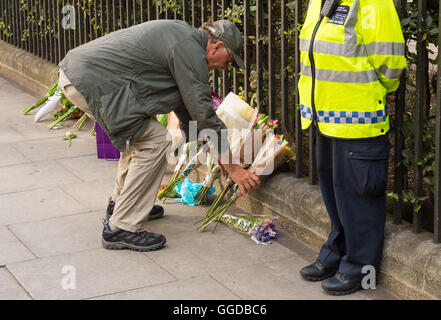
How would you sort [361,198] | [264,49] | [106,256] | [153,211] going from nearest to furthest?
[361,198]
[106,256]
[153,211]
[264,49]

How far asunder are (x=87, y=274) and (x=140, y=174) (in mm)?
744

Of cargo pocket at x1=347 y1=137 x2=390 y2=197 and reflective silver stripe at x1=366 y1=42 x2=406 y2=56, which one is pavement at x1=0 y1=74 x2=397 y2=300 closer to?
cargo pocket at x1=347 y1=137 x2=390 y2=197

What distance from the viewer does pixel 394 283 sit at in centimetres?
462

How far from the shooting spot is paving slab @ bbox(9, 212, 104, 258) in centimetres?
531

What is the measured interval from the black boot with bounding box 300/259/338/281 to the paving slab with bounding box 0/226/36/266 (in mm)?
1678

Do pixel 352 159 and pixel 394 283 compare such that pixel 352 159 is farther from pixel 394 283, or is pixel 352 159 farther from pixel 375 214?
pixel 394 283

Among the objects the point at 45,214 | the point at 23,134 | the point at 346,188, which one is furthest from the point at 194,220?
the point at 23,134

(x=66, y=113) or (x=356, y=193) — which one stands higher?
(x=356, y=193)

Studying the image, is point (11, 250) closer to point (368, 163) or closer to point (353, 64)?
point (368, 163)

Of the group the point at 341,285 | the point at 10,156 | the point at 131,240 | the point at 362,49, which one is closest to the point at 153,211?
the point at 131,240

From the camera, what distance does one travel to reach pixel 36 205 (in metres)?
6.10

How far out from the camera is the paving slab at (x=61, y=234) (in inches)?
209

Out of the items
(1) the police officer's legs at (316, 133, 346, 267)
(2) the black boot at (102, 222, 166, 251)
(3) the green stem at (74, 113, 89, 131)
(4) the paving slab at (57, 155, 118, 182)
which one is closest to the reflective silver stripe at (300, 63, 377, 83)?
(1) the police officer's legs at (316, 133, 346, 267)

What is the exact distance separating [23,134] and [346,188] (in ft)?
14.0
